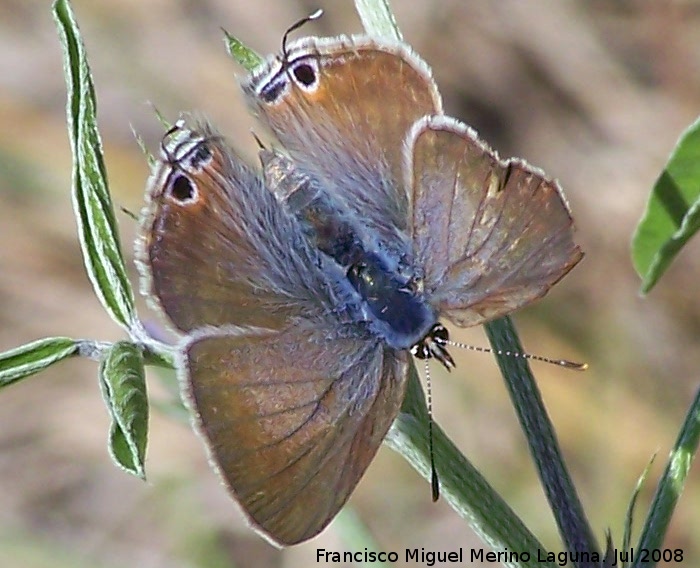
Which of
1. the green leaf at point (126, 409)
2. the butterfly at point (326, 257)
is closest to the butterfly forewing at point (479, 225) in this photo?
the butterfly at point (326, 257)

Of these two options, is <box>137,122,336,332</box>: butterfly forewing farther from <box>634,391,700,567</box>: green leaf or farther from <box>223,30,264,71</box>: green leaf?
<box>634,391,700,567</box>: green leaf

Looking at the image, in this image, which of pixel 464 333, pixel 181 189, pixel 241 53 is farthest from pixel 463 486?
pixel 464 333

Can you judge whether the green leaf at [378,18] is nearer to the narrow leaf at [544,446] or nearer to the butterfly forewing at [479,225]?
the butterfly forewing at [479,225]

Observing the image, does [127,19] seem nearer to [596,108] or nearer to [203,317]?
[596,108]

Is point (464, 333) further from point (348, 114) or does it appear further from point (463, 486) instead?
point (463, 486)

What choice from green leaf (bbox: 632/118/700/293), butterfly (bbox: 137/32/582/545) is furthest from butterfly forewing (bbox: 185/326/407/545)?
green leaf (bbox: 632/118/700/293)

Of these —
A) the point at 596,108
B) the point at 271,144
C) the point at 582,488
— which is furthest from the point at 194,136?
the point at 596,108
